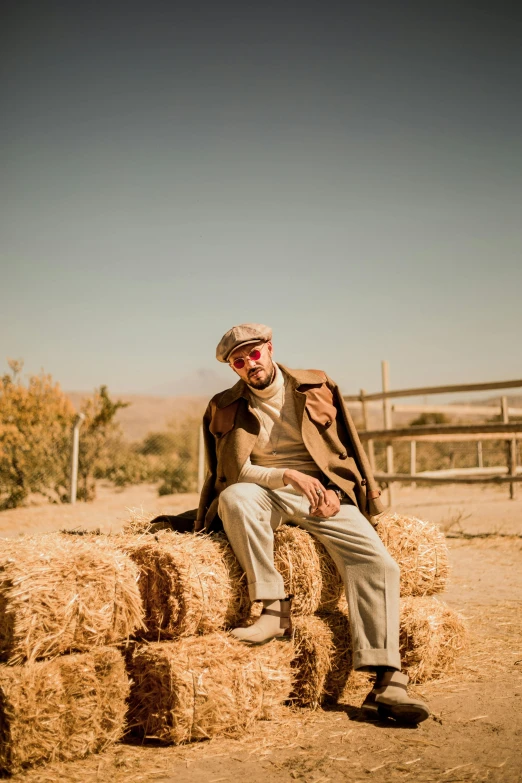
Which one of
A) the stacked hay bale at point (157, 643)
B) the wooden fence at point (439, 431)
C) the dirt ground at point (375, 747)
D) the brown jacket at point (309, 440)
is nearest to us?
the dirt ground at point (375, 747)

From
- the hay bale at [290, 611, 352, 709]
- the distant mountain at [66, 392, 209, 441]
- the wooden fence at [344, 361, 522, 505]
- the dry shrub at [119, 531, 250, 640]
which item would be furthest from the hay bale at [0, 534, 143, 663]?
the distant mountain at [66, 392, 209, 441]

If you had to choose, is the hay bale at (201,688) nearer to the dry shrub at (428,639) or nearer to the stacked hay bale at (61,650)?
the stacked hay bale at (61,650)

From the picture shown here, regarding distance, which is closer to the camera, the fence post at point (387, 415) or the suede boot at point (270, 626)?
the suede boot at point (270, 626)

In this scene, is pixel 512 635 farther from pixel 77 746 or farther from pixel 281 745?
pixel 77 746

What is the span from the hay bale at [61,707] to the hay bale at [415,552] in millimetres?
1598

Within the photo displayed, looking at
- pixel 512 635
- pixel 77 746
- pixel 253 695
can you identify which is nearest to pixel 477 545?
pixel 512 635

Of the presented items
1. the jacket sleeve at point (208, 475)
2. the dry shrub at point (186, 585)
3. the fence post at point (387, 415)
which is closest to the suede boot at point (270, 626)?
the dry shrub at point (186, 585)

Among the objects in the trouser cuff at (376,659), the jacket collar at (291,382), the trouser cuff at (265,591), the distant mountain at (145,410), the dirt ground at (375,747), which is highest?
the distant mountain at (145,410)

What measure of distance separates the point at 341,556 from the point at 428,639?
25.0 inches

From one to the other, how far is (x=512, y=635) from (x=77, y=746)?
2.71 m

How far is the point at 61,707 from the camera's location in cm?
274

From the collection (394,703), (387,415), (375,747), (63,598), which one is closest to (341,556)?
(394,703)

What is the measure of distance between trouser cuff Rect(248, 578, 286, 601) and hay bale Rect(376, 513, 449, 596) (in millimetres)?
766

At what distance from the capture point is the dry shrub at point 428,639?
3.61 meters
